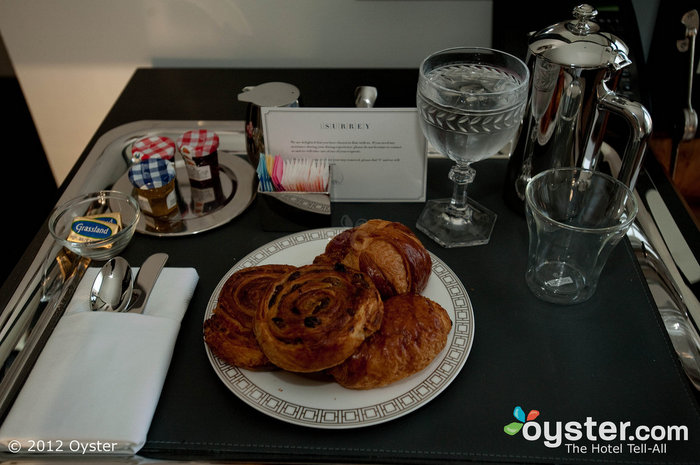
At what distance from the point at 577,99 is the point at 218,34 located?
774 millimetres

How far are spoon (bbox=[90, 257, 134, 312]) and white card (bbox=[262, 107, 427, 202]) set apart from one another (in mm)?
272

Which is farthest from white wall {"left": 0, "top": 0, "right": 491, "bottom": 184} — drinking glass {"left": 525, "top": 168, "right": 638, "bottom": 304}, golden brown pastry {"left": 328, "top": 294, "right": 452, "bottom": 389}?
golden brown pastry {"left": 328, "top": 294, "right": 452, "bottom": 389}

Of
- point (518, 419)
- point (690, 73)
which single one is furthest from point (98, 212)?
point (690, 73)

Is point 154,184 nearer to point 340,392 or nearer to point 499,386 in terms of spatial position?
point 340,392

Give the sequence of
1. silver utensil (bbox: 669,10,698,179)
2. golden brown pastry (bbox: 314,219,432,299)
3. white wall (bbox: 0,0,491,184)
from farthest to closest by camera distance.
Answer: white wall (bbox: 0,0,491,184) < silver utensil (bbox: 669,10,698,179) < golden brown pastry (bbox: 314,219,432,299)

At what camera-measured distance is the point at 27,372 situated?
661 millimetres

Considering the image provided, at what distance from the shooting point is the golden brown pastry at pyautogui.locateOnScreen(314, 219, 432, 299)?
2.24 feet

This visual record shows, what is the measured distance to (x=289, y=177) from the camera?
2.74 ft

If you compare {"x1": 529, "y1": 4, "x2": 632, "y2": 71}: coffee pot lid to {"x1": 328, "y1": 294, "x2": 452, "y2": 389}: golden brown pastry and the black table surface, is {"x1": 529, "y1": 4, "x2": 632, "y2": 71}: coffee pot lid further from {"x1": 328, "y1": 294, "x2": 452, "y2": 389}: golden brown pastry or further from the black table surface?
{"x1": 328, "y1": 294, "x2": 452, "y2": 389}: golden brown pastry

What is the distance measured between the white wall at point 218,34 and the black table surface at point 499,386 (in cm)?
49

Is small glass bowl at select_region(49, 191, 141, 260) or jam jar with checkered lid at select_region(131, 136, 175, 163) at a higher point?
jam jar with checkered lid at select_region(131, 136, 175, 163)

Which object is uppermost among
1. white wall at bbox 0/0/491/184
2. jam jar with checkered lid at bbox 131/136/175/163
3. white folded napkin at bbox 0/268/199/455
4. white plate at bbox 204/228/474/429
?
white wall at bbox 0/0/491/184

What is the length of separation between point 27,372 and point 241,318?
0.25m

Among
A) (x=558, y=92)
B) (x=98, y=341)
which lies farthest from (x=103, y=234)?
(x=558, y=92)
